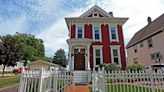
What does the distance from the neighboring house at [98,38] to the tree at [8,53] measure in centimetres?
2022

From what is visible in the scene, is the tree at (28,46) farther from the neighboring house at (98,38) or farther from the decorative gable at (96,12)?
the decorative gable at (96,12)

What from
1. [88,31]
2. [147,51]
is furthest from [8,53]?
[147,51]

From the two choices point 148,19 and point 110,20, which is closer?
point 110,20

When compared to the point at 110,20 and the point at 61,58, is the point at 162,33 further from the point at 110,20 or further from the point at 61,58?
the point at 61,58

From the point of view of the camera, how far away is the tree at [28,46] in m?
33.5

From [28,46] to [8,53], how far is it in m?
13.1

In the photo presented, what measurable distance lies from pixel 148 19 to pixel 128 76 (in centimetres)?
2398

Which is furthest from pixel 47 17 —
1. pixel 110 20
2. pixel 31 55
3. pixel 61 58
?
pixel 61 58

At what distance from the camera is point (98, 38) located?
16359 millimetres

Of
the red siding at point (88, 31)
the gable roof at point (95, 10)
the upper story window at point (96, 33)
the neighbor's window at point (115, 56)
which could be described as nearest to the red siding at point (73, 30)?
the red siding at point (88, 31)

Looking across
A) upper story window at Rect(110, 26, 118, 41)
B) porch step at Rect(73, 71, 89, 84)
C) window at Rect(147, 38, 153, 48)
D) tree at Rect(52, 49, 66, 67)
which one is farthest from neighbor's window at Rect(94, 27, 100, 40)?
tree at Rect(52, 49, 66, 67)

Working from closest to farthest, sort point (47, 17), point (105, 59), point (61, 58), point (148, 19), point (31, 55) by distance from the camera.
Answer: point (47, 17) → point (105, 59) → point (148, 19) → point (31, 55) → point (61, 58)

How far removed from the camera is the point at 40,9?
10469 mm

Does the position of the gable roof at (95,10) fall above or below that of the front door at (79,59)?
above
